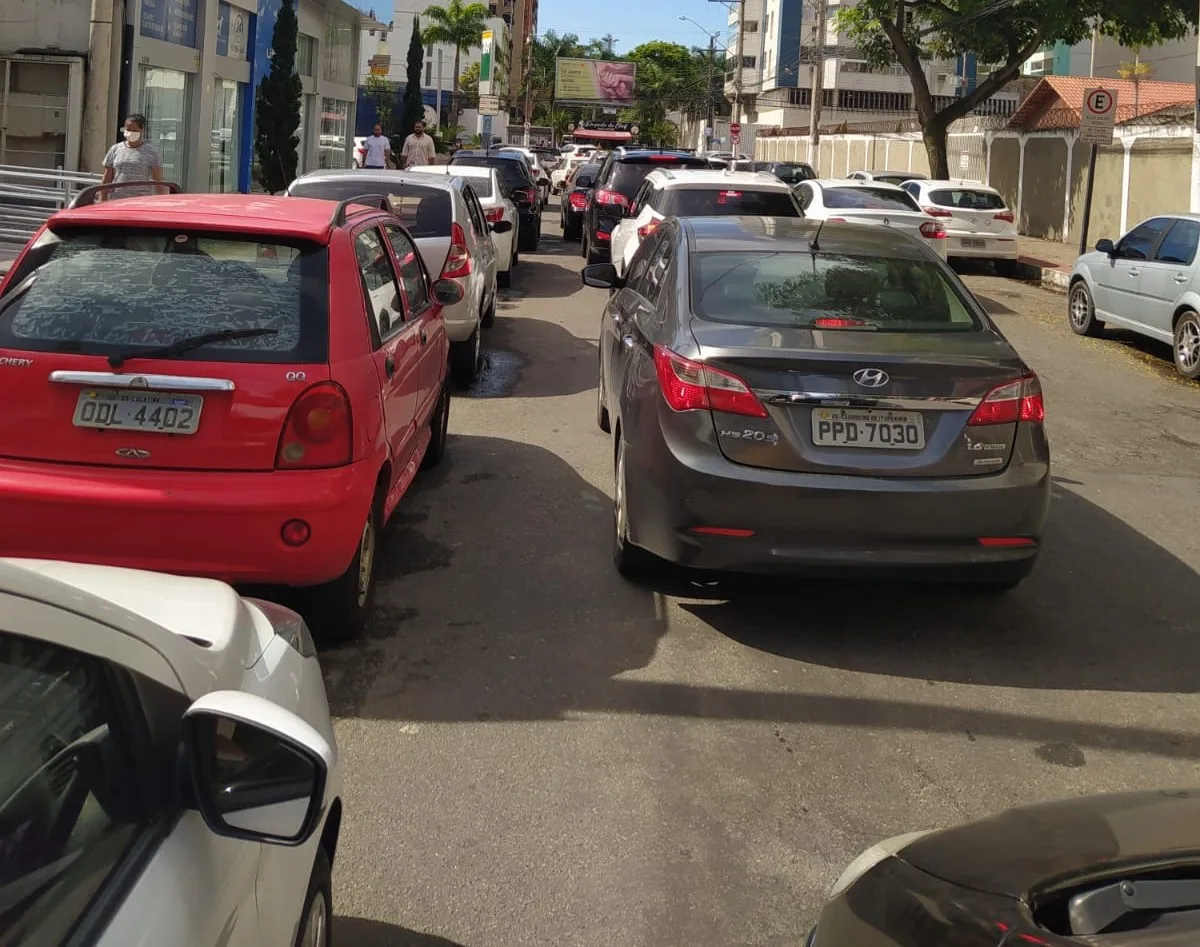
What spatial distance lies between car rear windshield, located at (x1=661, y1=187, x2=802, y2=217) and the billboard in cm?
9775

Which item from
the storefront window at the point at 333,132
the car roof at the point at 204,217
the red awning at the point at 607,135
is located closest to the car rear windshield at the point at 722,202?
the car roof at the point at 204,217

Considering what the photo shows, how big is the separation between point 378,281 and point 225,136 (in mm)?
22270

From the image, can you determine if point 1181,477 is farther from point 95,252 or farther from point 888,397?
point 95,252

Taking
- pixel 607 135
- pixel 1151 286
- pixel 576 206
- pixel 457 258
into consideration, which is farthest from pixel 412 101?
pixel 457 258

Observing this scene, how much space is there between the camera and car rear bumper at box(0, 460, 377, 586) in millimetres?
4887

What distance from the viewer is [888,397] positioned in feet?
17.7

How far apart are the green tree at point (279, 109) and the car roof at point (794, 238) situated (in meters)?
22.8

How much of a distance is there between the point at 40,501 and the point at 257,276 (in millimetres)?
1154

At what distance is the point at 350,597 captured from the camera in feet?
17.4

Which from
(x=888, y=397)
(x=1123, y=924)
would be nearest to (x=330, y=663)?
(x=888, y=397)

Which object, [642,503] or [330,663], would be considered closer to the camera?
[330,663]

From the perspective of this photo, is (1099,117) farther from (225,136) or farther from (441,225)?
(225,136)

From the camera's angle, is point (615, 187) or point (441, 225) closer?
point (441, 225)

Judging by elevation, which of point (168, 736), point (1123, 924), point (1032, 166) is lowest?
point (1123, 924)
